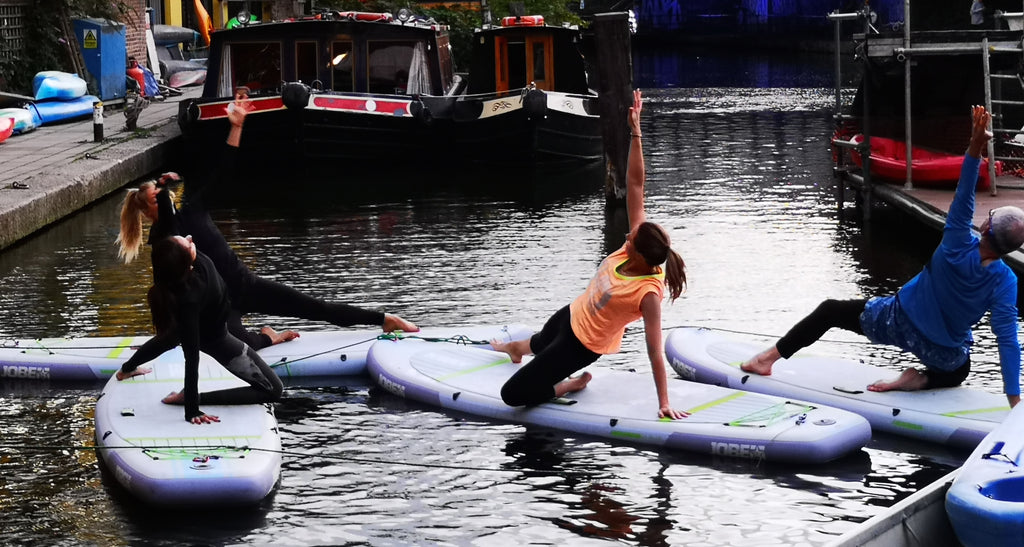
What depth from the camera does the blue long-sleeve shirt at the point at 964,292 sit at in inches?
293

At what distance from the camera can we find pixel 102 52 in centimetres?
2541

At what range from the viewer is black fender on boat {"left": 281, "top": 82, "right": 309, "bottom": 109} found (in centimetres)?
2019

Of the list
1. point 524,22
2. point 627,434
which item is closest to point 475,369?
point 627,434

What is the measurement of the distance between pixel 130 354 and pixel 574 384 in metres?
2.95

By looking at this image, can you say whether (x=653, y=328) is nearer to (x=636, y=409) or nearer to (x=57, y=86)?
(x=636, y=409)

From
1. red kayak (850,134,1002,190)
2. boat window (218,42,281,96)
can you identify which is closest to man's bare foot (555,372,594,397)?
red kayak (850,134,1002,190)

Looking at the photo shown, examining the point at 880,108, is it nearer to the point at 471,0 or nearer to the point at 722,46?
the point at 471,0

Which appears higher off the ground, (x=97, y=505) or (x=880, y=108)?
(x=880, y=108)

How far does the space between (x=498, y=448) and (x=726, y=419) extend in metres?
1.22

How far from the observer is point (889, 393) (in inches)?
324

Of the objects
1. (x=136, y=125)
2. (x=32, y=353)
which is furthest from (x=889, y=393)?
(x=136, y=125)

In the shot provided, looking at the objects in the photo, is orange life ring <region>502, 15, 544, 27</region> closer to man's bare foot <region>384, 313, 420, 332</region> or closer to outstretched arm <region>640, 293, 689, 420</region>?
man's bare foot <region>384, 313, 420, 332</region>

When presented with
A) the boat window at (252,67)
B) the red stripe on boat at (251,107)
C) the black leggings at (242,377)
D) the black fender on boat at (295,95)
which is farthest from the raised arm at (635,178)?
the boat window at (252,67)

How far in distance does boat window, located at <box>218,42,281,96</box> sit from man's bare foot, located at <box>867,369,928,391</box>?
14.8 m
